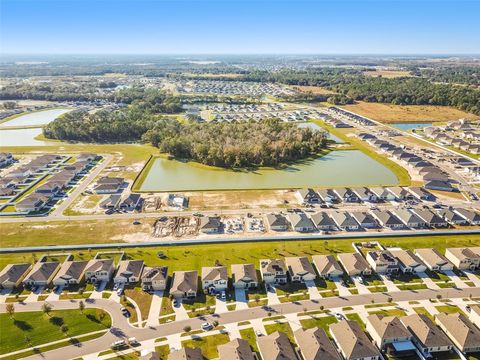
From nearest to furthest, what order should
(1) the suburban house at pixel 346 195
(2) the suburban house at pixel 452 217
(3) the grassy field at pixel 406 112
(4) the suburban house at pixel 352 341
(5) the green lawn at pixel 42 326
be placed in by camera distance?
(4) the suburban house at pixel 352 341
(5) the green lawn at pixel 42 326
(2) the suburban house at pixel 452 217
(1) the suburban house at pixel 346 195
(3) the grassy field at pixel 406 112

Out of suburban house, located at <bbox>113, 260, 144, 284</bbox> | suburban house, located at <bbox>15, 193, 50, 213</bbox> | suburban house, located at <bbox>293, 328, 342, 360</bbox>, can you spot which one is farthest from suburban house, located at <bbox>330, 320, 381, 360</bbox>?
suburban house, located at <bbox>15, 193, 50, 213</bbox>

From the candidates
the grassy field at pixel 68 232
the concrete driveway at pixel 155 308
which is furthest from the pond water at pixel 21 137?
the concrete driveway at pixel 155 308

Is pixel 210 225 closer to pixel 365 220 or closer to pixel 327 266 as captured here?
pixel 327 266

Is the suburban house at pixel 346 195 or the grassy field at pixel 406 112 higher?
the grassy field at pixel 406 112

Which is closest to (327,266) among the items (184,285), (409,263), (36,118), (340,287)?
(340,287)

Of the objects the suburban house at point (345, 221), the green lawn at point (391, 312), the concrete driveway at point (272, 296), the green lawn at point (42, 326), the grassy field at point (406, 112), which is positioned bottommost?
the green lawn at point (42, 326)

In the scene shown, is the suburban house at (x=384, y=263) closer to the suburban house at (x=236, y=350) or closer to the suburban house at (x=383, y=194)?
the suburban house at (x=236, y=350)

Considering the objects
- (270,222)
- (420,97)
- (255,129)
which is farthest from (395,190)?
(420,97)
